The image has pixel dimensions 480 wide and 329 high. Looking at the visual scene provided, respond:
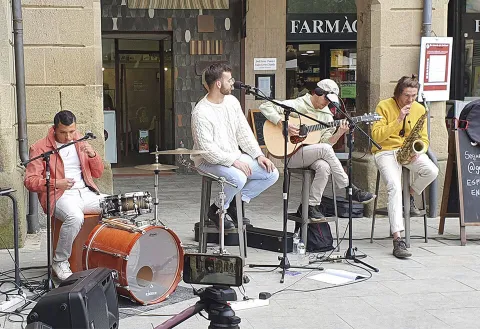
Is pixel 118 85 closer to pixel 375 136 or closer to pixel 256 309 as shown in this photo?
pixel 375 136

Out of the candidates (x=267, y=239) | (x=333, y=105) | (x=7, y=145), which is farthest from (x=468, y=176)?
(x=7, y=145)

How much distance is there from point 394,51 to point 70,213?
4.48m

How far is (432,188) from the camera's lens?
28.1ft

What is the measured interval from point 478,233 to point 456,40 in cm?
498

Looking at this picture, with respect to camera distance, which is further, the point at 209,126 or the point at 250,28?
the point at 250,28

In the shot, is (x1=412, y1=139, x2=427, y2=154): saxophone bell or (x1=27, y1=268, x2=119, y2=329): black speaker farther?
(x1=412, y1=139, x2=427, y2=154): saxophone bell

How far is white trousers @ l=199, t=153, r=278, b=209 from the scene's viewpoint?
20.3 ft

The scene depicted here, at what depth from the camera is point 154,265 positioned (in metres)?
5.38

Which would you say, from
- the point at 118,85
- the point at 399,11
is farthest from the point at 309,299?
the point at 118,85

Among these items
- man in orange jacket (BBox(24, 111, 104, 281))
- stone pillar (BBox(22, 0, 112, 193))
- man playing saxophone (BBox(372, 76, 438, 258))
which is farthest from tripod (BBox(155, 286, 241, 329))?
stone pillar (BBox(22, 0, 112, 193))

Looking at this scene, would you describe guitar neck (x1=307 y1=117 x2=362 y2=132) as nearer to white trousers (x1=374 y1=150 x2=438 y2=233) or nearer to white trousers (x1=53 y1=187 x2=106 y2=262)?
white trousers (x1=374 y1=150 x2=438 y2=233)

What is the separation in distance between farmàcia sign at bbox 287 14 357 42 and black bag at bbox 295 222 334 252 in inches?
263

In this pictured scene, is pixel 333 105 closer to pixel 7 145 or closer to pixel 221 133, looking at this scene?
pixel 221 133

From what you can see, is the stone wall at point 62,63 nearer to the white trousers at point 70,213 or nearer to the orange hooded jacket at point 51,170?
the orange hooded jacket at point 51,170
